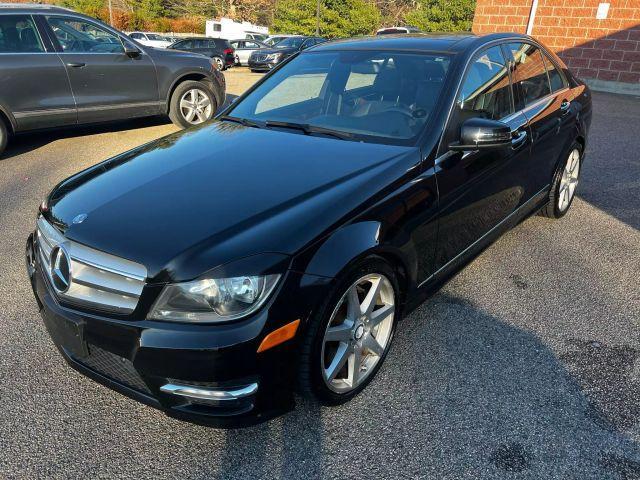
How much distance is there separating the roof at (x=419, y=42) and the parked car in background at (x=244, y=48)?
69.2ft

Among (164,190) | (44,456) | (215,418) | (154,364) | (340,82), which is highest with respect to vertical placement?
(340,82)

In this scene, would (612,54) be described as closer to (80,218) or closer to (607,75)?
(607,75)

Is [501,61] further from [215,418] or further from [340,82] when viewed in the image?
[215,418]

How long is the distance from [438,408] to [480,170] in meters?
1.43

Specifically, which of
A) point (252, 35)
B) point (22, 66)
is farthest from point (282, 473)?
point (252, 35)

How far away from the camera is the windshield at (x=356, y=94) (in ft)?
9.93

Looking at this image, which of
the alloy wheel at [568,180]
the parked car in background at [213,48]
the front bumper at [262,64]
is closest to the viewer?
the alloy wheel at [568,180]

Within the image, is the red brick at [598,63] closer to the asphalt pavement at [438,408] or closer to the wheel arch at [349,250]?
the asphalt pavement at [438,408]

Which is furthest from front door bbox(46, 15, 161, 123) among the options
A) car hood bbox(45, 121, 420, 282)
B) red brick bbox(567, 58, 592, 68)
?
red brick bbox(567, 58, 592, 68)

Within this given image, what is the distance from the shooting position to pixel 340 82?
352 cm

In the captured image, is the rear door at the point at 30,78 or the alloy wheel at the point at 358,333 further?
the rear door at the point at 30,78

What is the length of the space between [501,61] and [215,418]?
2.96 m

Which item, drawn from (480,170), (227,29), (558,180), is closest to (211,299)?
(480,170)

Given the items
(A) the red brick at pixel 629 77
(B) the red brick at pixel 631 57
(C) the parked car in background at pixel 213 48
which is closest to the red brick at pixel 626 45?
(B) the red brick at pixel 631 57
